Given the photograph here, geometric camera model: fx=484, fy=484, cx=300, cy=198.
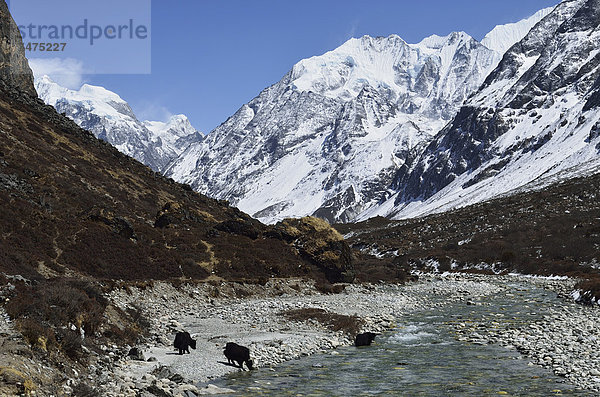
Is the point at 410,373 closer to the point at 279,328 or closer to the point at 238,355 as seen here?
the point at 238,355

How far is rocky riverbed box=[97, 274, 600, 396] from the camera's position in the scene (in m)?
17.8

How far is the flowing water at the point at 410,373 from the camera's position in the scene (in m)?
16.8

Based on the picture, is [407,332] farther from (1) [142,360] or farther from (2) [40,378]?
(2) [40,378]

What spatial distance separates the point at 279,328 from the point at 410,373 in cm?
1061

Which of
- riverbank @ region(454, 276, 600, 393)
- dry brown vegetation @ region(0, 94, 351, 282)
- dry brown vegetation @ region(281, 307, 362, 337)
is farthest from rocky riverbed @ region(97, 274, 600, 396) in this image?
dry brown vegetation @ region(0, 94, 351, 282)

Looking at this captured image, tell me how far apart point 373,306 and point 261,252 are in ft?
53.7

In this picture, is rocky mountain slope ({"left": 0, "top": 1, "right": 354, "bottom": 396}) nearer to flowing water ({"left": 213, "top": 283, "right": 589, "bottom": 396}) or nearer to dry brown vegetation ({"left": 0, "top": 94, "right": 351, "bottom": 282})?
dry brown vegetation ({"left": 0, "top": 94, "right": 351, "bottom": 282})

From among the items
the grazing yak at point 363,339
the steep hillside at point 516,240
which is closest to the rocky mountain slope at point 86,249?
the grazing yak at point 363,339

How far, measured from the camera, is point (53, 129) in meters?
73.0

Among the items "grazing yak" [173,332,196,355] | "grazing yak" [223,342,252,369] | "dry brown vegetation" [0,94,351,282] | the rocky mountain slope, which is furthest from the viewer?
"dry brown vegetation" [0,94,351,282]

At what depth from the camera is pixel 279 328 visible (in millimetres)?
28359

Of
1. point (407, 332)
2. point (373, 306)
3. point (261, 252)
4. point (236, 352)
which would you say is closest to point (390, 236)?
point (261, 252)

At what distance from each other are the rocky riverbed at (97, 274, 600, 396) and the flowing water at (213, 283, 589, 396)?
92cm

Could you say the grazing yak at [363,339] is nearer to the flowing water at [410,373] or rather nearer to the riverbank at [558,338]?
the flowing water at [410,373]
